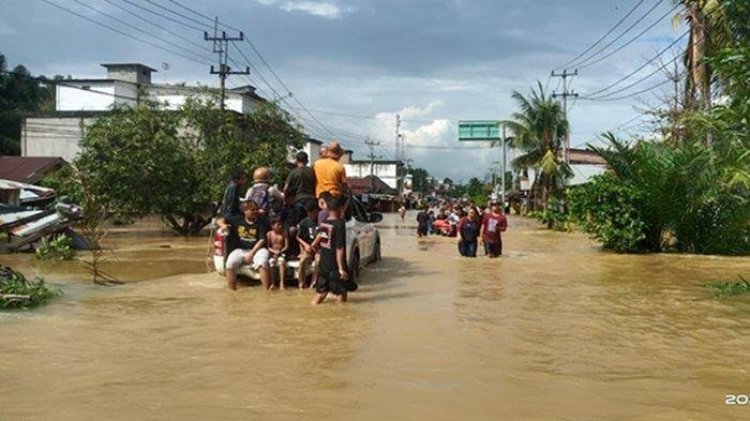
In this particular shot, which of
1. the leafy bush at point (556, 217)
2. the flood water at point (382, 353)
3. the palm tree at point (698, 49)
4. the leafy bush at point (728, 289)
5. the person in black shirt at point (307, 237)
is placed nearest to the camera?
the flood water at point (382, 353)

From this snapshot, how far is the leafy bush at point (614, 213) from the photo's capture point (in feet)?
67.9

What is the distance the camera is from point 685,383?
241 inches

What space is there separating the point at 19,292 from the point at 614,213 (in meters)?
15.8

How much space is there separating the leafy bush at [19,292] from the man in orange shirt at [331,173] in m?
4.10

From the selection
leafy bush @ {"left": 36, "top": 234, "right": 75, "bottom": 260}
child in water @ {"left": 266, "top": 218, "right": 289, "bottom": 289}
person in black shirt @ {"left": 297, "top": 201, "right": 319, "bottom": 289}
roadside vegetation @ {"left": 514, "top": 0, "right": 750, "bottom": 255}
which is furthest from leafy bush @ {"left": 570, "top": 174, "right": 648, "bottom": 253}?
leafy bush @ {"left": 36, "top": 234, "right": 75, "bottom": 260}

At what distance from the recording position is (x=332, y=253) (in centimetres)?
997

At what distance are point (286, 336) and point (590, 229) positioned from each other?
15.6 m

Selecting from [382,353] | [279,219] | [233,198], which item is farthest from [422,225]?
[382,353]

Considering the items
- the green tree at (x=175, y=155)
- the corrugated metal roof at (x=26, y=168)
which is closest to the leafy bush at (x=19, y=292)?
the green tree at (x=175, y=155)

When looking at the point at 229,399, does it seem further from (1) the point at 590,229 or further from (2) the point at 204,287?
(1) the point at 590,229

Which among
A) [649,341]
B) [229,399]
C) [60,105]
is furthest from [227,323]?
[60,105]

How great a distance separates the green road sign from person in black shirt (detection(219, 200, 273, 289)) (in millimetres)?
55086

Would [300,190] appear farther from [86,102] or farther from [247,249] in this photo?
[86,102]

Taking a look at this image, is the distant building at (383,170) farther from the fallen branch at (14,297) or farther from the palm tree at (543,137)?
the fallen branch at (14,297)
